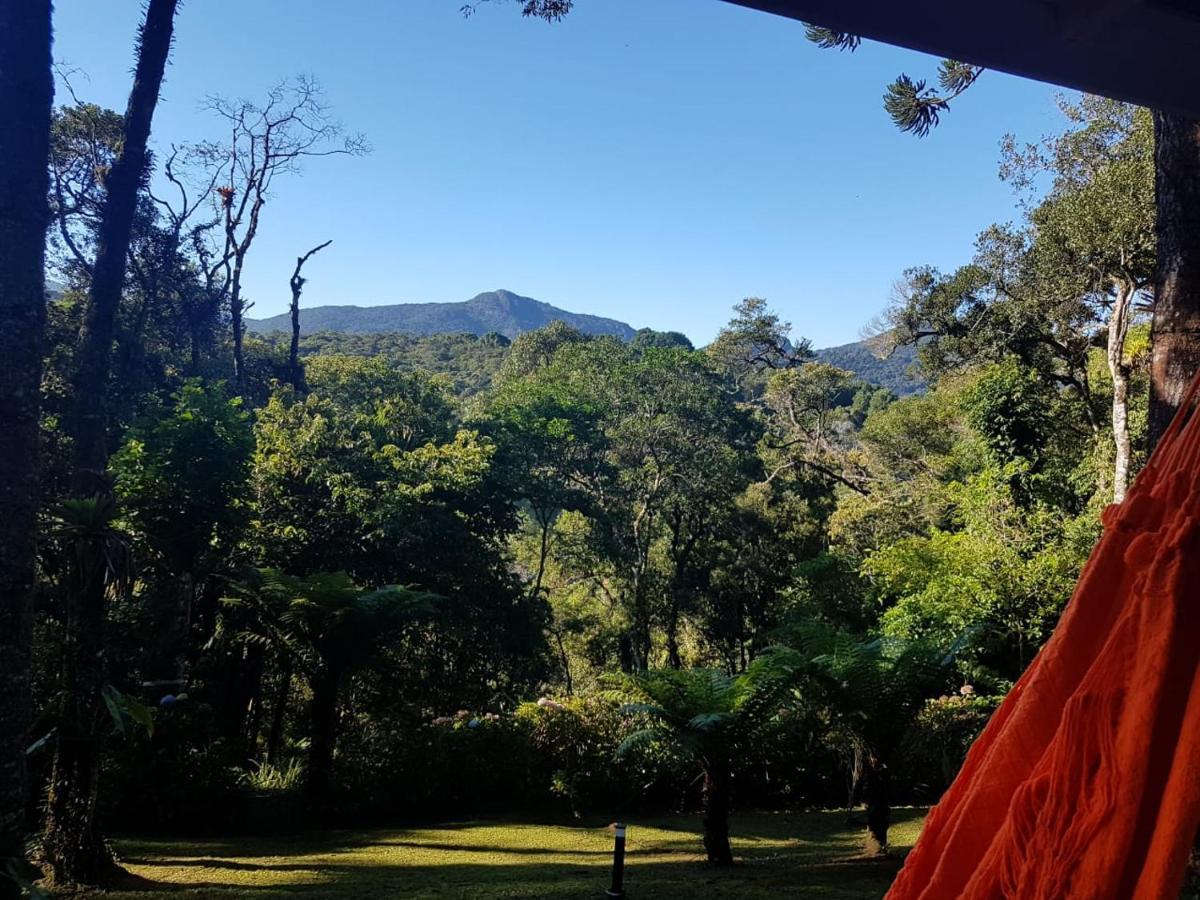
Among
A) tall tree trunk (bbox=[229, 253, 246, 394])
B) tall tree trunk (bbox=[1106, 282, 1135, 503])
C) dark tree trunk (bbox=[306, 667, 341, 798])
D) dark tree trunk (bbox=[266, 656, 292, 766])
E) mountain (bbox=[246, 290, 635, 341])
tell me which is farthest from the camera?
mountain (bbox=[246, 290, 635, 341])

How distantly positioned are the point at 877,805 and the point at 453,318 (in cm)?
9551

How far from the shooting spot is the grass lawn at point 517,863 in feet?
12.4

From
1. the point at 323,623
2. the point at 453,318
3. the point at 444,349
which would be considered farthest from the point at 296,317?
the point at 453,318

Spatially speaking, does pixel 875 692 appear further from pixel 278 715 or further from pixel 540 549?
pixel 540 549

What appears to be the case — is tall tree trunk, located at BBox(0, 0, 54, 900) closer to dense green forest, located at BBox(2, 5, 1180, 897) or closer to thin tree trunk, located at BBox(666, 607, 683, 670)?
dense green forest, located at BBox(2, 5, 1180, 897)

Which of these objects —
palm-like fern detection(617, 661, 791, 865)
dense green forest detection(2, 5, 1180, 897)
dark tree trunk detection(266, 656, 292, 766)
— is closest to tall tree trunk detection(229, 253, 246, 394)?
dense green forest detection(2, 5, 1180, 897)

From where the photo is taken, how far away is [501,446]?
12.8 m

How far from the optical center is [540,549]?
16891 millimetres

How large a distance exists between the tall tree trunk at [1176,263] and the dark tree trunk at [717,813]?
10.8ft

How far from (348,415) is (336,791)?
6125 mm

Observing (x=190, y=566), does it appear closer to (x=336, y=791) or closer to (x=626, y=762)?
(x=336, y=791)

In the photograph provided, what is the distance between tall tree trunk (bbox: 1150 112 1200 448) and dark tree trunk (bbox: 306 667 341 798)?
6.64 metres

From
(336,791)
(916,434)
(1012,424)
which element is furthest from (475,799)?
(916,434)

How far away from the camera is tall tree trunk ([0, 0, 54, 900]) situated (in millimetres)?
2785
